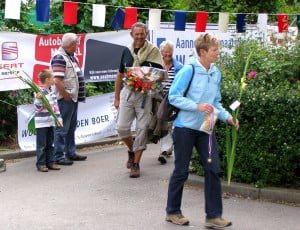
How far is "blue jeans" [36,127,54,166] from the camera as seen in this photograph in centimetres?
830

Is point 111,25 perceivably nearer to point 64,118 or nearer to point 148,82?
point 64,118

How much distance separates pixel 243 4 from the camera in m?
15.8

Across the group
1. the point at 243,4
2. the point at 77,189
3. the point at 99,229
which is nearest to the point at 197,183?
the point at 77,189

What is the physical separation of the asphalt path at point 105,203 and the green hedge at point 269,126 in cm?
38

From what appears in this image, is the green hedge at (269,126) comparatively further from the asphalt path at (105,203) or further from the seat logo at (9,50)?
the seat logo at (9,50)

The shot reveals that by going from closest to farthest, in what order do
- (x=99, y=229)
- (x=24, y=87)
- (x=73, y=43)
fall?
(x=99, y=229)
(x=73, y=43)
(x=24, y=87)

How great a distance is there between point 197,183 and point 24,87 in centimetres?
342

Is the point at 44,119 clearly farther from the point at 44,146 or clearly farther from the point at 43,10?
the point at 43,10

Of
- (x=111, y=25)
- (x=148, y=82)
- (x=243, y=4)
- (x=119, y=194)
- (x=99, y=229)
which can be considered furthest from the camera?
(x=243, y=4)

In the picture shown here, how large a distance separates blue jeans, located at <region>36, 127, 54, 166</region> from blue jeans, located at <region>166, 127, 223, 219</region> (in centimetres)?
289

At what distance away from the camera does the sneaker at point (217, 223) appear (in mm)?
5828

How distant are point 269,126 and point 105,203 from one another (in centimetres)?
194

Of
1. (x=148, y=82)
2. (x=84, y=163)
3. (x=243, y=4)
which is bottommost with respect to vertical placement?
(x=84, y=163)

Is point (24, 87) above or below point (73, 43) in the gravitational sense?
below
